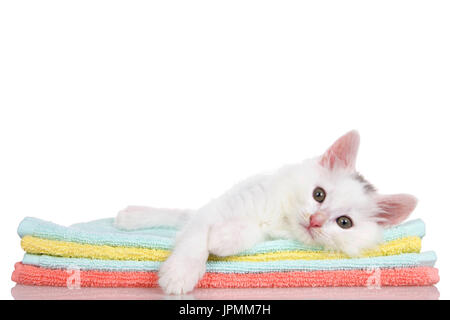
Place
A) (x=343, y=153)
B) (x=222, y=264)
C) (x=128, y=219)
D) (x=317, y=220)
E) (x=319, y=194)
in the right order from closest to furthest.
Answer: (x=222, y=264)
(x=317, y=220)
(x=319, y=194)
(x=343, y=153)
(x=128, y=219)

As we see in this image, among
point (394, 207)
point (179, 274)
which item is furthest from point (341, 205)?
point (179, 274)

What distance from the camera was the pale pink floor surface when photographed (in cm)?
215

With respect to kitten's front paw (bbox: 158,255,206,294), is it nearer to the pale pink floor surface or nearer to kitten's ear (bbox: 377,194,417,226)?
the pale pink floor surface

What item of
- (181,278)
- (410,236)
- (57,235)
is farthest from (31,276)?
(410,236)

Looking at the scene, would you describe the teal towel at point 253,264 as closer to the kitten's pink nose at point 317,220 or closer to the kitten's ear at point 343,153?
the kitten's pink nose at point 317,220

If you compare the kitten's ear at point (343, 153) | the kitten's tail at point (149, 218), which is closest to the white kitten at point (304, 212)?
the kitten's ear at point (343, 153)

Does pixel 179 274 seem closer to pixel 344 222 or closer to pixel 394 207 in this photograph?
pixel 344 222

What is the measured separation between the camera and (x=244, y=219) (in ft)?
8.26

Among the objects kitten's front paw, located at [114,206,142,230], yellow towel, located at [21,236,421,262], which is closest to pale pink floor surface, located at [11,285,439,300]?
yellow towel, located at [21,236,421,262]

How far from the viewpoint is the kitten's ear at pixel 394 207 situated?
258 cm

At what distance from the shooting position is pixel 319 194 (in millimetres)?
2582

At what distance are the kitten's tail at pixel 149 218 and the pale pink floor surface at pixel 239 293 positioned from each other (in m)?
0.81

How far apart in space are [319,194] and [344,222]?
0.17 meters
